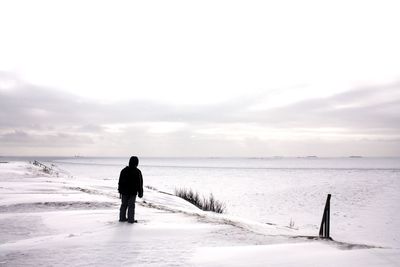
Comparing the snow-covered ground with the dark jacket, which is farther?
the dark jacket

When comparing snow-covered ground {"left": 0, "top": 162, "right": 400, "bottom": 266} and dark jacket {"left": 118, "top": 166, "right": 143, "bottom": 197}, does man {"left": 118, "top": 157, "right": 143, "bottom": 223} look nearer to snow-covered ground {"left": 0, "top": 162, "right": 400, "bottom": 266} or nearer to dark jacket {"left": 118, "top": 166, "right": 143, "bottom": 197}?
dark jacket {"left": 118, "top": 166, "right": 143, "bottom": 197}

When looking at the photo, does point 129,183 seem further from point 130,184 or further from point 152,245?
point 152,245

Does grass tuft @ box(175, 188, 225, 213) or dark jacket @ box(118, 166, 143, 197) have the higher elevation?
dark jacket @ box(118, 166, 143, 197)

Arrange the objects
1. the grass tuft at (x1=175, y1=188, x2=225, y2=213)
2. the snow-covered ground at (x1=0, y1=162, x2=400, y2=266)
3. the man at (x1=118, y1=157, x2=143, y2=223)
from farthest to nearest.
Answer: the grass tuft at (x1=175, y1=188, x2=225, y2=213) < the man at (x1=118, y1=157, x2=143, y2=223) < the snow-covered ground at (x1=0, y1=162, x2=400, y2=266)

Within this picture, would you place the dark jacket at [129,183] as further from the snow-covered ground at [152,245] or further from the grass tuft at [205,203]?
the grass tuft at [205,203]

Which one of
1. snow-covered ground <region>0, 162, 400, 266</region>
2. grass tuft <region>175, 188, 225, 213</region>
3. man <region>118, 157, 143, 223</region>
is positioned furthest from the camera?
grass tuft <region>175, 188, 225, 213</region>

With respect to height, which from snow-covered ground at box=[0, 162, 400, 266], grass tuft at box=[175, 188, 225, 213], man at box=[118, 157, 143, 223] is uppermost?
man at box=[118, 157, 143, 223]

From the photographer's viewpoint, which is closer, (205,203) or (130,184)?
(130,184)

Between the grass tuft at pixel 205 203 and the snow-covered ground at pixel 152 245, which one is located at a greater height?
the snow-covered ground at pixel 152 245

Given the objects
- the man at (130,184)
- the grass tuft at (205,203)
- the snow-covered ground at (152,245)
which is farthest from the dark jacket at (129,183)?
the grass tuft at (205,203)

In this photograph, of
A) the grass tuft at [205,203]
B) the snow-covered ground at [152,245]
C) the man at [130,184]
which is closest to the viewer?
the snow-covered ground at [152,245]

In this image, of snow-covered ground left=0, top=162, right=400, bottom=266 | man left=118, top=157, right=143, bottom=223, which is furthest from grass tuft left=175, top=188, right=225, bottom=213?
man left=118, top=157, right=143, bottom=223

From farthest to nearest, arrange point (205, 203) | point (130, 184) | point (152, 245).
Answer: point (205, 203)
point (130, 184)
point (152, 245)

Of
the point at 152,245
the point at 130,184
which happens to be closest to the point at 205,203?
the point at 130,184
